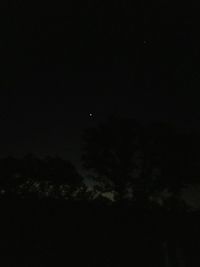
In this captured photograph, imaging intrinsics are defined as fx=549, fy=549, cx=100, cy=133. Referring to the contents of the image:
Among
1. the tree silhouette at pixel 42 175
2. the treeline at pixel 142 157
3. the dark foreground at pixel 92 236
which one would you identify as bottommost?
the dark foreground at pixel 92 236

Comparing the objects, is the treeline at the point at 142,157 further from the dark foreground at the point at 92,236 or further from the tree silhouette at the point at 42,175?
the dark foreground at the point at 92,236

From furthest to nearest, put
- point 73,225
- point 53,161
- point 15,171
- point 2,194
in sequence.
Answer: point 53,161
point 15,171
point 73,225
point 2,194

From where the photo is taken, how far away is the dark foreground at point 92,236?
8.27 m

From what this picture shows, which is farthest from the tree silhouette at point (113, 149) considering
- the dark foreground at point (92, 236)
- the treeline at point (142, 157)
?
the dark foreground at point (92, 236)

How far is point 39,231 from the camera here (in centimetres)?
851

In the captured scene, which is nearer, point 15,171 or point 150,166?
point 15,171

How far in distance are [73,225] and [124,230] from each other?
122cm

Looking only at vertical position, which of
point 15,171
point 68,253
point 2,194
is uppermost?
point 15,171

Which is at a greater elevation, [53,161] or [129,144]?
[129,144]

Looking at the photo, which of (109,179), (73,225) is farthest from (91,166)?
(73,225)

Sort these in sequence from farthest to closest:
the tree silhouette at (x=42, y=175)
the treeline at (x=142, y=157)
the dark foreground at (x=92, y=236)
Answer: the treeline at (x=142, y=157), the tree silhouette at (x=42, y=175), the dark foreground at (x=92, y=236)

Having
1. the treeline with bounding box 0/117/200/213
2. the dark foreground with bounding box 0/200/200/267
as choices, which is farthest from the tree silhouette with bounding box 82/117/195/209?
the dark foreground with bounding box 0/200/200/267

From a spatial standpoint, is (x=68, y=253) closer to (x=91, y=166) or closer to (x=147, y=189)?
(x=147, y=189)

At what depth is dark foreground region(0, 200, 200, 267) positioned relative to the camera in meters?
8.27
